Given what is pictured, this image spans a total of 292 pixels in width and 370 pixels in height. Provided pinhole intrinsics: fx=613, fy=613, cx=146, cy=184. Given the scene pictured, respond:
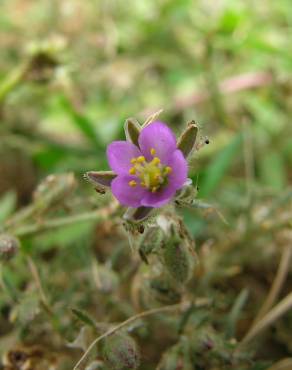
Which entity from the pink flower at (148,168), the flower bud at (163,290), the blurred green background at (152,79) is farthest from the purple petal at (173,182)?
the blurred green background at (152,79)

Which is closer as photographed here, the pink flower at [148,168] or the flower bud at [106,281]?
the pink flower at [148,168]

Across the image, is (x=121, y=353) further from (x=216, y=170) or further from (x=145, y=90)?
(x=145, y=90)

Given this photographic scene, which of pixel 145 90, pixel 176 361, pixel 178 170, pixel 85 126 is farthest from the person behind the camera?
pixel 145 90

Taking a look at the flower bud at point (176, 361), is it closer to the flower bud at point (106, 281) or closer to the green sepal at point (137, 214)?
the flower bud at point (106, 281)

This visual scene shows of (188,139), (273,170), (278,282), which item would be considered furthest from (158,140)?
(273,170)

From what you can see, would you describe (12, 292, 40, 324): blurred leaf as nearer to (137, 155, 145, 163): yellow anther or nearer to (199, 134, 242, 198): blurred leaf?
(137, 155, 145, 163): yellow anther
